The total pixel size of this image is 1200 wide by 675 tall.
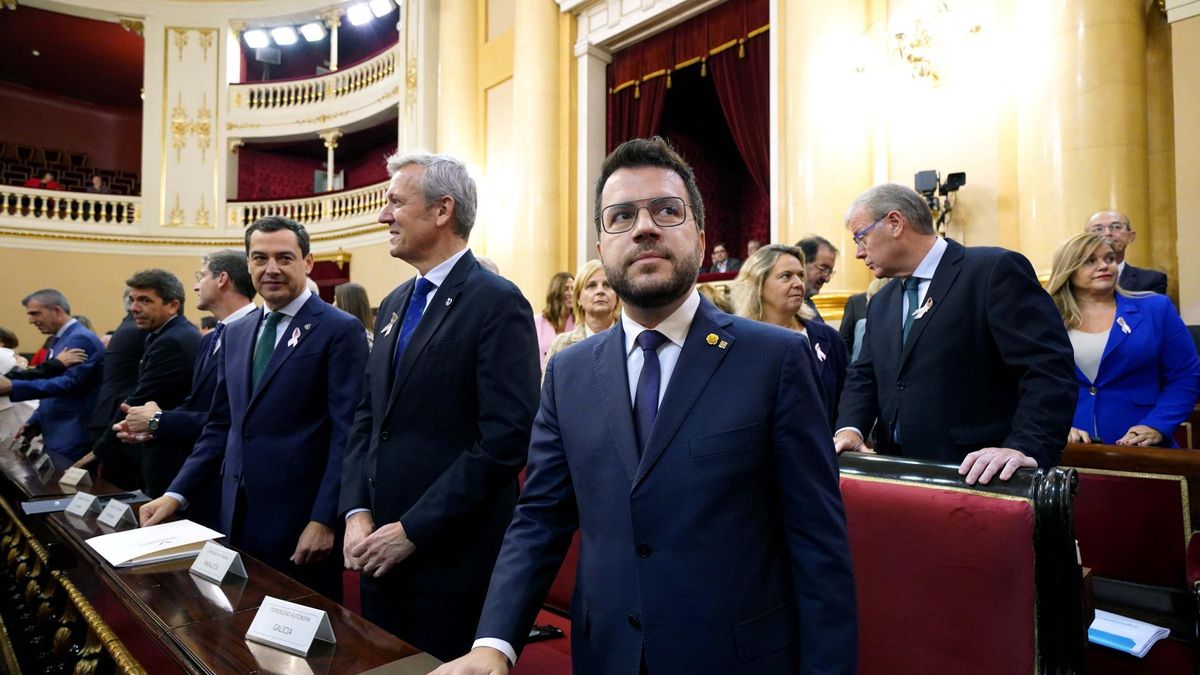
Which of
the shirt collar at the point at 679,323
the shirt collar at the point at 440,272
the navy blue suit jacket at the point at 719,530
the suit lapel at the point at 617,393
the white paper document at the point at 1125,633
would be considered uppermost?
the shirt collar at the point at 440,272

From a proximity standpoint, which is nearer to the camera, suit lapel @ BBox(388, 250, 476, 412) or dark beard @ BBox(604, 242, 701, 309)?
dark beard @ BBox(604, 242, 701, 309)

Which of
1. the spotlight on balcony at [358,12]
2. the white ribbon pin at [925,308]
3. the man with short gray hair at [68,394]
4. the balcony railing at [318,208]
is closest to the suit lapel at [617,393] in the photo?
the white ribbon pin at [925,308]

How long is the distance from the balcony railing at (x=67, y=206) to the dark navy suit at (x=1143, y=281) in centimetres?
1301

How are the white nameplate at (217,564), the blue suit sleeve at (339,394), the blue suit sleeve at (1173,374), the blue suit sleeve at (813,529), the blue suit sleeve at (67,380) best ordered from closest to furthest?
1. the blue suit sleeve at (813,529)
2. the white nameplate at (217,564)
3. the blue suit sleeve at (339,394)
4. the blue suit sleeve at (1173,374)
5. the blue suit sleeve at (67,380)

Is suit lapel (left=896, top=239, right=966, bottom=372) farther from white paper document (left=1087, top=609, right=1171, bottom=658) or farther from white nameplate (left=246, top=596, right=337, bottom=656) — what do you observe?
white nameplate (left=246, top=596, right=337, bottom=656)

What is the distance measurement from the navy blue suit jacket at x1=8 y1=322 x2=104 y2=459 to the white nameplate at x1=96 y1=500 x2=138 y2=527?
97.7 inches

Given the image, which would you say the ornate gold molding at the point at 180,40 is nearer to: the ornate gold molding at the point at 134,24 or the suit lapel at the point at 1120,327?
the ornate gold molding at the point at 134,24

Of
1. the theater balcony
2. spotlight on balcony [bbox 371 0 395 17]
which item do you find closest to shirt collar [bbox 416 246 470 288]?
spotlight on balcony [bbox 371 0 395 17]

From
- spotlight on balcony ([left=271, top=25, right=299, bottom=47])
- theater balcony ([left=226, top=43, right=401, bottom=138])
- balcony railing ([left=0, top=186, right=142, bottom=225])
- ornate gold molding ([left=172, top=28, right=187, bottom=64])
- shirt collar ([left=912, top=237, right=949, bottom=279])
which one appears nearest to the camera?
shirt collar ([left=912, top=237, right=949, bottom=279])

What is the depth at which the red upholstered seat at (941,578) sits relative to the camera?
122 centimetres

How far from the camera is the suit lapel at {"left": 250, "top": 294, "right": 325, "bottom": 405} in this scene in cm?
201

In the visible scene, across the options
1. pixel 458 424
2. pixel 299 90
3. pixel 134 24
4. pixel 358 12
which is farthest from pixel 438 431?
pixel 134 24

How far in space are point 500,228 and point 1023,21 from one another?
5.25m

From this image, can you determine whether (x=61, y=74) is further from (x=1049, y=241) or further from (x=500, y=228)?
(x=1049, y=241)
